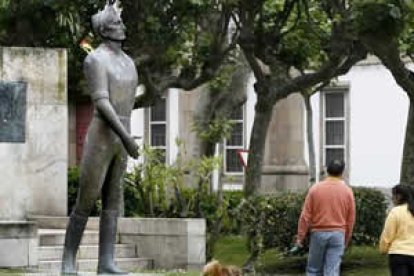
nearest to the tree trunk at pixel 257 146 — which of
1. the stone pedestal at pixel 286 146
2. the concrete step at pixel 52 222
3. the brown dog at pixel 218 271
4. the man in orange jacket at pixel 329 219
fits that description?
the concrete step at pixel 52 222

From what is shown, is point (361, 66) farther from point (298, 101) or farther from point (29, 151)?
point (29, 151)

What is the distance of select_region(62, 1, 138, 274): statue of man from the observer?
1166 centimetres

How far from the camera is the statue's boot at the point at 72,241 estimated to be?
12102mm

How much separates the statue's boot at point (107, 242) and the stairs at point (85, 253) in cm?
386

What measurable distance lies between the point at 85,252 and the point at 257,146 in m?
7.56

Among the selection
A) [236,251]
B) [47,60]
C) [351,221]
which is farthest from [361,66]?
[351,221]

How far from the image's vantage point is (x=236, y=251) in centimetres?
2239

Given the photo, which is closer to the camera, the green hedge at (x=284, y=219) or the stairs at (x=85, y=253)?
the stairs at (x=85, y=253)

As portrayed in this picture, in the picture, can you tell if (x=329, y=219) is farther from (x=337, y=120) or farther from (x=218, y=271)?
(x=337, y=120)

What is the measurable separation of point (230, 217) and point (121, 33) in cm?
833

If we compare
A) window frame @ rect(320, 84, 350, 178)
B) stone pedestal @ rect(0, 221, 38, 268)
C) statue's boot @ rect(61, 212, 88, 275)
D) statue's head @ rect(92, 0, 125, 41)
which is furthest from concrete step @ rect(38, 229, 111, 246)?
window frame @ rect(320, 84, 350, 178)

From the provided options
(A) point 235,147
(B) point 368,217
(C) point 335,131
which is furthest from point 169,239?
(A) point 235,147

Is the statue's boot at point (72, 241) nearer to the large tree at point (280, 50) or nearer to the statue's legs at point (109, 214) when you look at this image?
the statue's legs at point (109, 214)

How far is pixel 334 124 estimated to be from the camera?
108 ft
